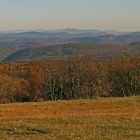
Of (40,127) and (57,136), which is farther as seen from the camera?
(40,127)

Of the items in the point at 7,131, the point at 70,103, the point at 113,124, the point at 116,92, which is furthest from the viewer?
the point at 116,92

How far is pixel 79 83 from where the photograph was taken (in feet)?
305

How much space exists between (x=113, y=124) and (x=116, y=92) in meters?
70.2

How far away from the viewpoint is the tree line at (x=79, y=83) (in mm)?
91562

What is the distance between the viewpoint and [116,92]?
300 ft

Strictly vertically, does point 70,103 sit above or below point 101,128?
below

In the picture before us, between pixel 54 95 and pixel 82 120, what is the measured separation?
70.4 metres

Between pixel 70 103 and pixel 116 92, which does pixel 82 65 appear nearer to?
pixel 116 92

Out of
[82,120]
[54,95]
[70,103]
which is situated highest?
[82,120]

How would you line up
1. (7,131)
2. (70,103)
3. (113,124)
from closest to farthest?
1. (7,131)
2. (113,124)
3. (70,103)

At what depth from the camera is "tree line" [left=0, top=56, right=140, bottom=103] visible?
9156 cm

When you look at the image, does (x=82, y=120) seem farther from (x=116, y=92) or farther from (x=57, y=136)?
(x=116, y=92)

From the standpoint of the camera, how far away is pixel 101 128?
20.3 metres

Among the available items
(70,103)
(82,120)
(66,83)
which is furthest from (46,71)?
(82,120)
